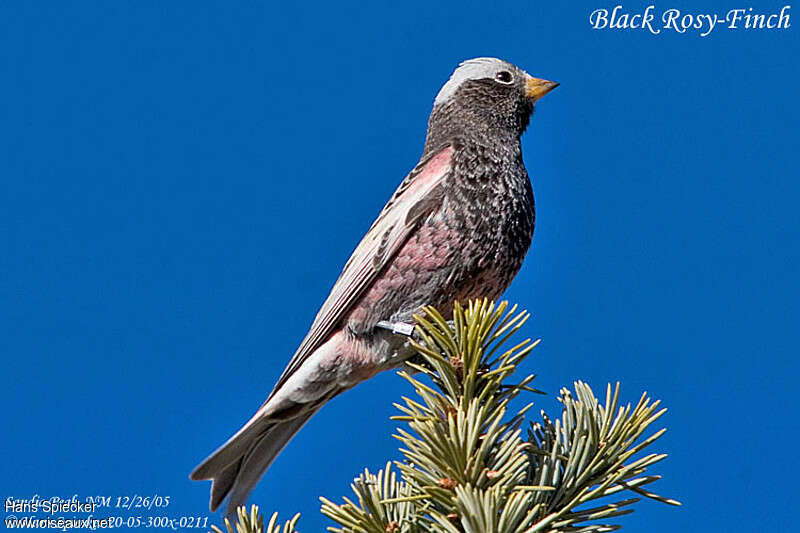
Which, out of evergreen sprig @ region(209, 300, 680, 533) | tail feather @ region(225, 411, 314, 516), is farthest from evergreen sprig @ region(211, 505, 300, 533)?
tail feather @ region(225, 411, 314, 516)

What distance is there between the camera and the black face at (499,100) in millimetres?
5262

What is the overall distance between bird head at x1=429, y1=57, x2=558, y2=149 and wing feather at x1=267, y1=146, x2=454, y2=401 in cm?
45

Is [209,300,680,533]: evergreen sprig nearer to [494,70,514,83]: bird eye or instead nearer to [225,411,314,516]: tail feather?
[225,411,314,516]: tail feather

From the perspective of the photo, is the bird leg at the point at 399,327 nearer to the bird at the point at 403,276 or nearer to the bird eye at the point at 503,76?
the bird at the point at 403,276

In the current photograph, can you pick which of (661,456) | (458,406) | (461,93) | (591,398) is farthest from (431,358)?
(461,93)

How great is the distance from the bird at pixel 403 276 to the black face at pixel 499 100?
0.71 feet

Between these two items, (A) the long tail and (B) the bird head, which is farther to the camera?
(B) the bird head

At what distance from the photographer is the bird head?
5.25 meters

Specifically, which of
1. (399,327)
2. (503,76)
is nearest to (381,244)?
(399,327)

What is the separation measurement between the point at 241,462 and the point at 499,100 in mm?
2544

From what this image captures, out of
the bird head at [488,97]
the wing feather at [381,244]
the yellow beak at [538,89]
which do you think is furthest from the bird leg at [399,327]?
the yellow beak at [538,89]

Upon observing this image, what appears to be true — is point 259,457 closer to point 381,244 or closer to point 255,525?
point 381,244

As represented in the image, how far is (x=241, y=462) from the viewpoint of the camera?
442 centimetres

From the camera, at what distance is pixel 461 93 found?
548 cm
